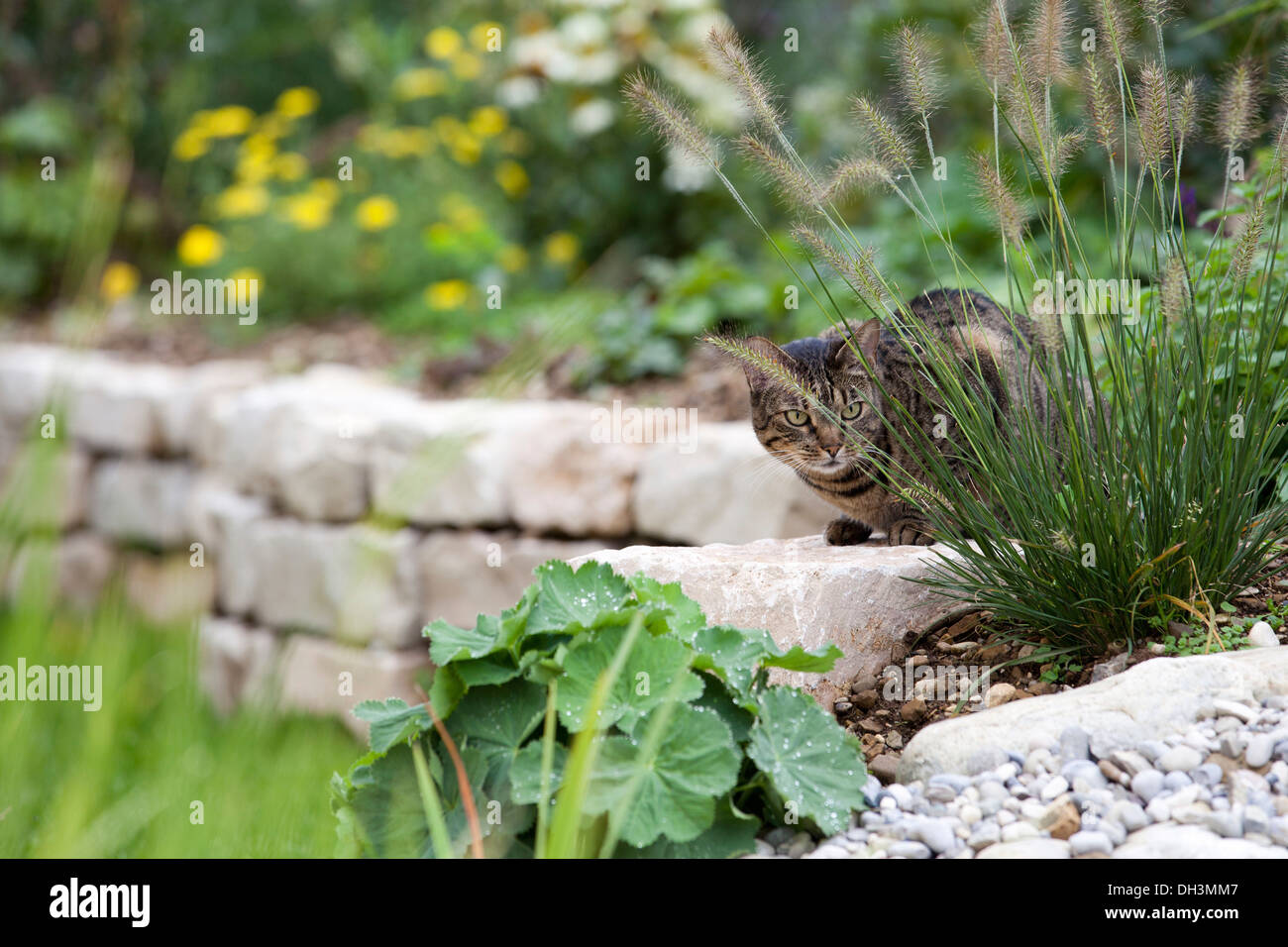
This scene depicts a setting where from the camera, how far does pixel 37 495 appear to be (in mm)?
879

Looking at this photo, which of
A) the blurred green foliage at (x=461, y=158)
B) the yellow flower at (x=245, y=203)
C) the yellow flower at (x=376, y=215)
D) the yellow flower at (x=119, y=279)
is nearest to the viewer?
the blurred green foliage at (x=461, y=158)

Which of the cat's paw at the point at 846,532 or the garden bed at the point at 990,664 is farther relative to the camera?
the cat's paw at the point at 846,532

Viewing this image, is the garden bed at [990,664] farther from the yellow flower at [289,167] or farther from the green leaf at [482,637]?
the yellow flower at [289,167]

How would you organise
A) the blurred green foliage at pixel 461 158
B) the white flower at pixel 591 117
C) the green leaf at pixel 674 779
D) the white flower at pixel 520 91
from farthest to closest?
1. the white flower at pixel 520 91
2. the white flower at pixel 591 117
3. the blurred green foliage at pixel 461 158
4. the green leaf at pixel 674 779

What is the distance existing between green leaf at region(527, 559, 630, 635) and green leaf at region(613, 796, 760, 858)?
0.99ft

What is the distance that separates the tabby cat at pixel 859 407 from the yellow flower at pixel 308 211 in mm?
3652

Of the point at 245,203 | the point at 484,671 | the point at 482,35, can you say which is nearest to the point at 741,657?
the point at 484,671

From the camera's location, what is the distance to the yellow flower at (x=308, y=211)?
19.3 feet

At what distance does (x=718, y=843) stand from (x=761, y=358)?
845 millimetres

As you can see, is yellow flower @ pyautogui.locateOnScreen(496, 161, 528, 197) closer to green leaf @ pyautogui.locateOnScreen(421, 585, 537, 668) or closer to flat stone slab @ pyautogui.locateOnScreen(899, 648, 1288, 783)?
green leaf @ pyautogui.locateOnScreen(421, 585, 537, 668)

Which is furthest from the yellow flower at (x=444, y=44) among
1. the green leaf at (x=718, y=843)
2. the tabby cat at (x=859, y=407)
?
the green leaf at (x=718, y=843)

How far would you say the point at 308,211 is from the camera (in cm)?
589

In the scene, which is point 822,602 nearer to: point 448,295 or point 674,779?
point 674,779

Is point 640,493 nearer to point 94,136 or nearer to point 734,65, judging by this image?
point 734,65
